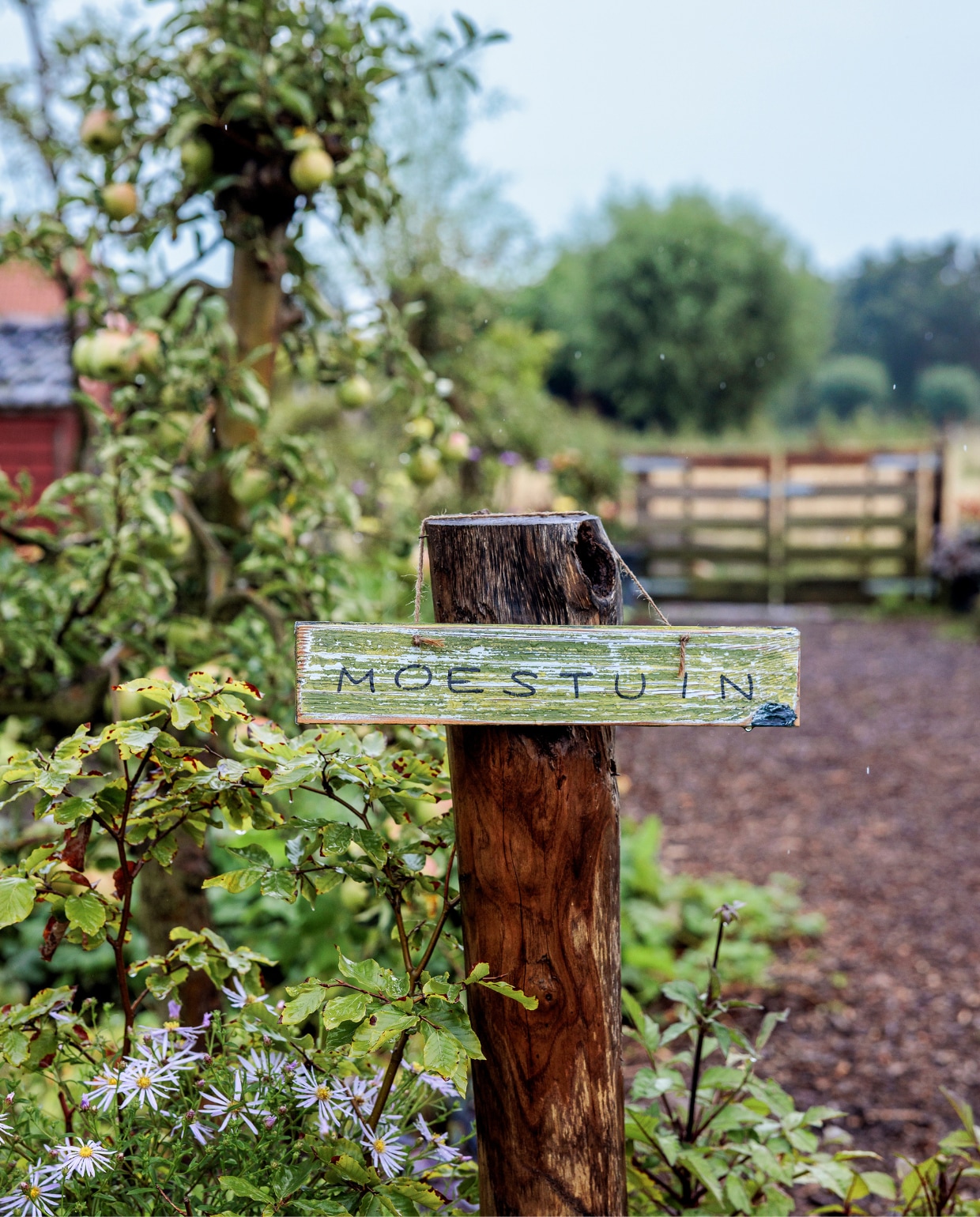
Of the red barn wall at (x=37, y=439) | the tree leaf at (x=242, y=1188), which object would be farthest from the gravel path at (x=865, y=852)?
the red barn wall at (x=37, y=439)

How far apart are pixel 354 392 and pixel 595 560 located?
979 mm

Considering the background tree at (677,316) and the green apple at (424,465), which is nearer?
the green apple at (424,465)

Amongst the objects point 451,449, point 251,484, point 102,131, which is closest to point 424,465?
point 451,449

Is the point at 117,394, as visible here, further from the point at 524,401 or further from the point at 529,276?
the point at 529,276

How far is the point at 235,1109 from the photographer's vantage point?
3.21 feet

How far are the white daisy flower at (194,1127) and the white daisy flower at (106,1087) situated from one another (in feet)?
0.21

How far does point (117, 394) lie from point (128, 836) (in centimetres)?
78

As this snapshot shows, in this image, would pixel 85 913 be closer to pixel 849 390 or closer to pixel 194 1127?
pixel 194 1127

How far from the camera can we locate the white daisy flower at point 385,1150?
0.97 metres

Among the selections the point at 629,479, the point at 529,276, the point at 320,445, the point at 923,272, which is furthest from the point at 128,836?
the point at 923,272

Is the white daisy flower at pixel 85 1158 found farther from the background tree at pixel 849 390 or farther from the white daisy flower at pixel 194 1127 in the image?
the background tree at pixel 849 390

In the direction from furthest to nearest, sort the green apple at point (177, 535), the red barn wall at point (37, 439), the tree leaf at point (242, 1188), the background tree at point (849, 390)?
the background tree at point (849, 390)
the red barn wall at point (37, 439)
the green apple at point (177, 535)
the tree leaf at point (242, 1188)

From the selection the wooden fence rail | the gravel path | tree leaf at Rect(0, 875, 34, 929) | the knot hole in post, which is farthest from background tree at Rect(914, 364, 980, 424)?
tree leaf at Rect(0, 875, 34, 929)

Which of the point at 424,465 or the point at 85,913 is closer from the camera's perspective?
the point at 85,913
